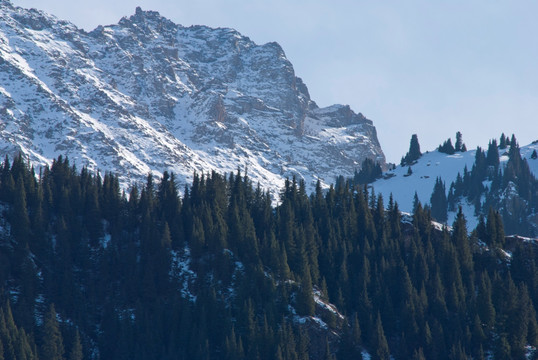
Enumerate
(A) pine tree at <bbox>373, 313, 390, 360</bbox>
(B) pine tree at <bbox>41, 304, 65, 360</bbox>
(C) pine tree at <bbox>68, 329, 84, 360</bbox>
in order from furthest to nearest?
(A) pine tree at <bbox>373, 313, 390, 360</bbox>, (C) pine tree at <bbox>68, 329, 84, 360</bbox>, (B) pine tree at <bbox>41, 304, 65, 360</bbox>

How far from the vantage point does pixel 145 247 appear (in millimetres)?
182875

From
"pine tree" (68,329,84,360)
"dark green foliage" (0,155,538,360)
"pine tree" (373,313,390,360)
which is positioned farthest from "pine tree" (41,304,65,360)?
"pine tree" (373,313,390,360)

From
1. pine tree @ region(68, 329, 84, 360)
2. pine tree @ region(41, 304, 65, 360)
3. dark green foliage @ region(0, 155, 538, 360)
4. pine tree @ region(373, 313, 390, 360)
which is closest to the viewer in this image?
pine tree @ region(41, 304, 65, 360)

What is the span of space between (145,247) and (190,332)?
919 inches

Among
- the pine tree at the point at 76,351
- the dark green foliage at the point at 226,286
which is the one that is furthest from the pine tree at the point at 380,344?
the pine tree at the point at 76,351

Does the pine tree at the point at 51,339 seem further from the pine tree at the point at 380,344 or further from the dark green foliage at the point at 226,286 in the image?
the pine tree at the point at 380,344

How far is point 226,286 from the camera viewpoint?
6855 inches

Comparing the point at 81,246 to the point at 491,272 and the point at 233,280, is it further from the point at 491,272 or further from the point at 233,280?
the point at 491,272

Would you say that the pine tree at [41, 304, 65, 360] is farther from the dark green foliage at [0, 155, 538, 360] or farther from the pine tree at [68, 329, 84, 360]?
the pine tree at [68, 329, 84, 360]

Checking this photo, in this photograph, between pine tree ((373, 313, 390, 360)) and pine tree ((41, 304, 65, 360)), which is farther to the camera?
pine tree ((373, 313, 390, 360))

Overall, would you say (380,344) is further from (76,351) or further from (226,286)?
(76,351)

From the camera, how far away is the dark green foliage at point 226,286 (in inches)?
6432

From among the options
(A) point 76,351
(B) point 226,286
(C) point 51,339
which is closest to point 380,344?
(B) point 226,286

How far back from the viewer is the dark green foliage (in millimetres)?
163375
